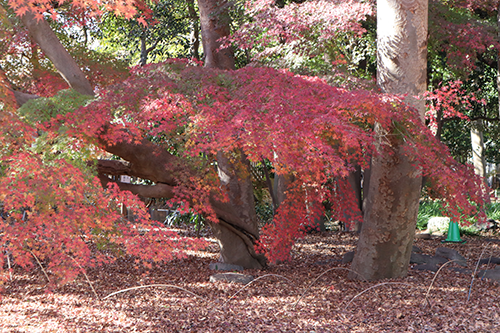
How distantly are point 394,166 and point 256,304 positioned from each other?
2298 mm

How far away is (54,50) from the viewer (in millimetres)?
5730

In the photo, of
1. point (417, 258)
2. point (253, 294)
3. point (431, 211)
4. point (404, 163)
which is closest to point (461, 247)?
point (417, 258)

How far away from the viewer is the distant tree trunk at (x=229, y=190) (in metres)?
6.85

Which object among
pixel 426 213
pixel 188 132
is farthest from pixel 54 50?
pixel 426 213

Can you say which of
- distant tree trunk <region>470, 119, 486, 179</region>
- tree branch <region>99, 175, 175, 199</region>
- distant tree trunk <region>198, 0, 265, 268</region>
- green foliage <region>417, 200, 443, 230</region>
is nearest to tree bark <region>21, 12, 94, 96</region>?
tree branch <region>99, 175, 175, 199</region>

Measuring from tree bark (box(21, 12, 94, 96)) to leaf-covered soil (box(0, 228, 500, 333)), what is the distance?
2634mm

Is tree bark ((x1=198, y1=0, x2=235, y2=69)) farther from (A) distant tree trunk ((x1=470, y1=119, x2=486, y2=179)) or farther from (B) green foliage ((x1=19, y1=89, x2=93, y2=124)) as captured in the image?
(A) distant tree trunk ((x1=470, y1=119, x2=486, y2=179))

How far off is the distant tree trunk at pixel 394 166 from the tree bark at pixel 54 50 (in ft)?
12.4

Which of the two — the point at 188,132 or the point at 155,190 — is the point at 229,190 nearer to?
the point at 155,190

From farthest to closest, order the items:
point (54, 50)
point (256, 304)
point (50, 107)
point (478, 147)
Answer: point (478, 147) < point (54, 50) < point (50, 107) < point (256, 304)

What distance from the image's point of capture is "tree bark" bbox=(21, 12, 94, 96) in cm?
564

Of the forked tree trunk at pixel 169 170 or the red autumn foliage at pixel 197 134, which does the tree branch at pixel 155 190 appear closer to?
the forked tree trunk at pixel 169 170

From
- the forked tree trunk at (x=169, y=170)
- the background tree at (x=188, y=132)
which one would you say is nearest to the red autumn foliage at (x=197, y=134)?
the background tree at (x=188, y=132)

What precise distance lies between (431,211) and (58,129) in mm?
9672
